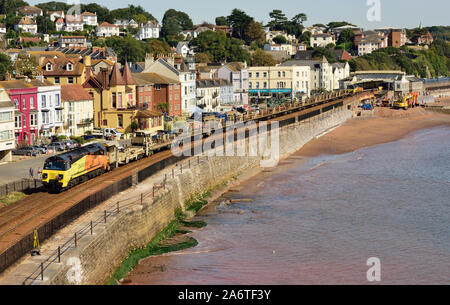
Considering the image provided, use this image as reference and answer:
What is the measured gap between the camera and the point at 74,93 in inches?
2879

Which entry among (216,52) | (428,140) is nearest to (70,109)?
(428,140)

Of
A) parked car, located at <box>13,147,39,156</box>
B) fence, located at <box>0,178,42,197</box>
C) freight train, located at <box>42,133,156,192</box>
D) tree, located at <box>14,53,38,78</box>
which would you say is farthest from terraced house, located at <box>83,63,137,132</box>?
fence, located at <box>0,178,42,197</box>

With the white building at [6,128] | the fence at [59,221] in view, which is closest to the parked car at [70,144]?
the white building at [6,128]

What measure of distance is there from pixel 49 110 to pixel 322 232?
34.6 meters

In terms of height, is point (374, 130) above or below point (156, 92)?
below

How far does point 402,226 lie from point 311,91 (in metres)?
98.7

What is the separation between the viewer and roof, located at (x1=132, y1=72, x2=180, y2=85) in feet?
276

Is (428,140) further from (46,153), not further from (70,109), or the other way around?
(46,153)

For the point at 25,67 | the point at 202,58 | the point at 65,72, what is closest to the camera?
the point at 65,72

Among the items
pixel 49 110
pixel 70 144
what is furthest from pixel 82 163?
pixel 49 110

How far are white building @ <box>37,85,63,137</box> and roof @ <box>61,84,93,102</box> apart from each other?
7.18 feet

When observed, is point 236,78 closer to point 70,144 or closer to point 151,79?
point 151,79

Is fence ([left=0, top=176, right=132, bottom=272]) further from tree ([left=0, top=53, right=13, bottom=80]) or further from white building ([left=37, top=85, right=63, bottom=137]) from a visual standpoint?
tree ([left=0, top=53, right=13, bottom=80])
